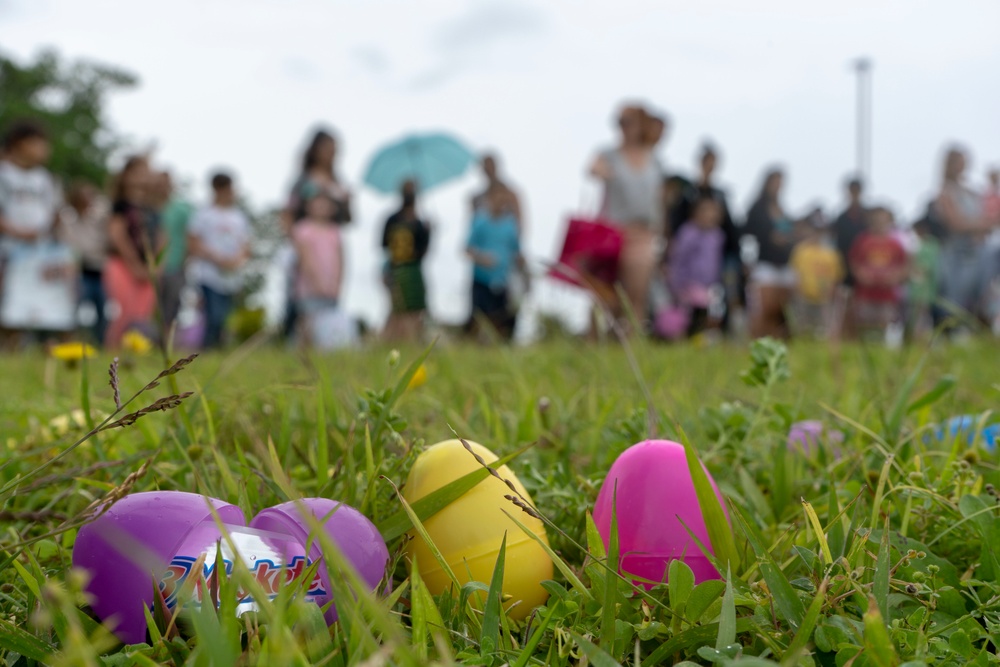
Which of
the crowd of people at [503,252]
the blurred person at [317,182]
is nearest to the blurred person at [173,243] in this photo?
the crowd of people at [503,252]

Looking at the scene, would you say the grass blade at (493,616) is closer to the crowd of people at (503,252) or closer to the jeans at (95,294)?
the crowd of people at (503,252)

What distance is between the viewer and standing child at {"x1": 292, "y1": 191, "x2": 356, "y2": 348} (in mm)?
6980

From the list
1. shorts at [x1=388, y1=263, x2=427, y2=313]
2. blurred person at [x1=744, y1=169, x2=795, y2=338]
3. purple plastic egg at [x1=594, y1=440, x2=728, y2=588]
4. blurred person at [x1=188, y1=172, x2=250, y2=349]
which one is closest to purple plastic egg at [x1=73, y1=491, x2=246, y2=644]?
purple plastic egg at [x1=594, y1=440, x2=728, y2=588]

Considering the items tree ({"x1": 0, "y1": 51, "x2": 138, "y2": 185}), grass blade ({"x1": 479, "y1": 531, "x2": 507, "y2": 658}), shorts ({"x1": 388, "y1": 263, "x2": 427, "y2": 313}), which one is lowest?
shorts ({"x1": 388, "y1": 263, "x2": 427, "y2": 313})

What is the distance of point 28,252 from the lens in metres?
6.64

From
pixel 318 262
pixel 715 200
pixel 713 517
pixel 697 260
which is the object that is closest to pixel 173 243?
pixel 318 262

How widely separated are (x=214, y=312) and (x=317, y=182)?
1.77 metres

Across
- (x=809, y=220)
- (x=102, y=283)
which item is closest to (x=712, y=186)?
(x=809, y=220)

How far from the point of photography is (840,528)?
104 centimetres

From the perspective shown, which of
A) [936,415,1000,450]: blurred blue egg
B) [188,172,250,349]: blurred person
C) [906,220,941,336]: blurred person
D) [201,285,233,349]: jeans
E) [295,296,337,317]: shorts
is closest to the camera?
[936,415,1000,450]: blurred blue egg

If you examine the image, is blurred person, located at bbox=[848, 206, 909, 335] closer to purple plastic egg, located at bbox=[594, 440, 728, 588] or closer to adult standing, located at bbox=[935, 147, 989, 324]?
adult standing, located at bbox=[935, 147, 989, 324]

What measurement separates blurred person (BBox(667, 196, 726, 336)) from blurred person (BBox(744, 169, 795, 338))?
85 cm

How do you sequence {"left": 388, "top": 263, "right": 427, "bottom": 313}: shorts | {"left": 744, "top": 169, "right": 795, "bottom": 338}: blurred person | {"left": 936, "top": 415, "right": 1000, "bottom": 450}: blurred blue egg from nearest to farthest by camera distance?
{"left": 936, "top": 415, "right": 1000, "bottom": 450}: blurred blue egg
{"left": 388, "top": 263, "right": 427, "bottom": 313}: shorts
{"left": 744, "top": 169, "right": 795, "bottom": 338}: blurred person

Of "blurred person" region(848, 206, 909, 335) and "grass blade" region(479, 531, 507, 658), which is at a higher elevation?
"grass blade" region(479, 531, 507, 658)
